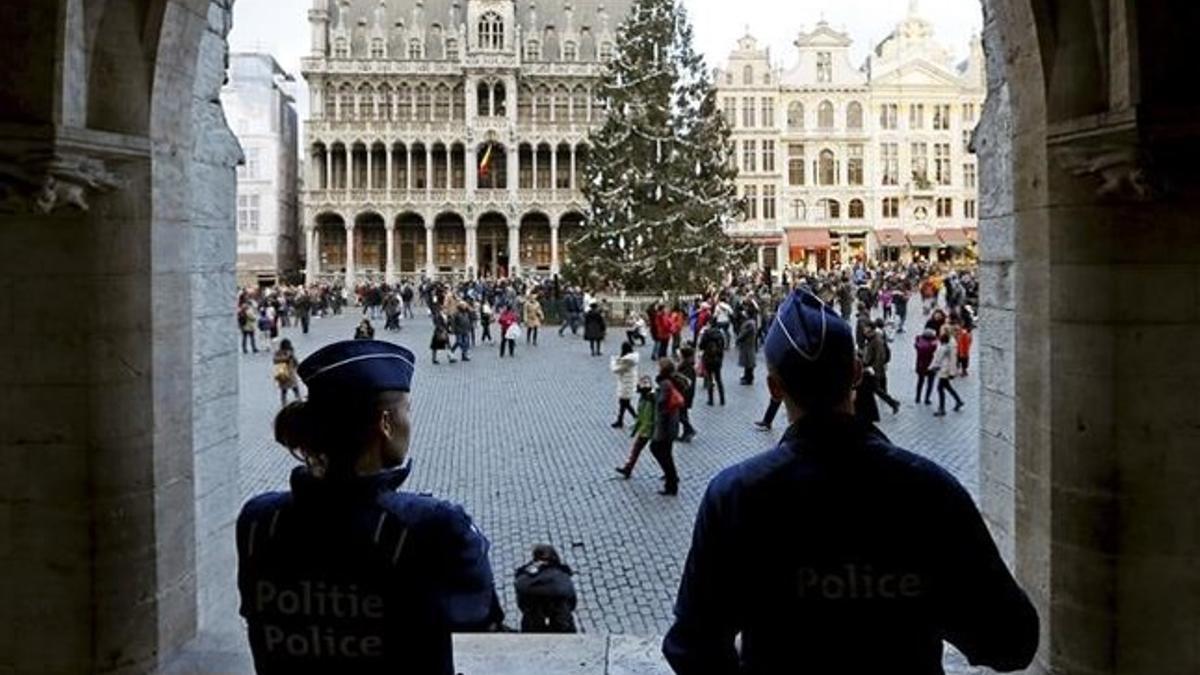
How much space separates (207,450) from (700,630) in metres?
3.75

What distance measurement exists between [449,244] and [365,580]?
69.4 meters

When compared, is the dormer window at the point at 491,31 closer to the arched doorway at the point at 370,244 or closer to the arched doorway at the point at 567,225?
the arched doorway at the point at 567,225

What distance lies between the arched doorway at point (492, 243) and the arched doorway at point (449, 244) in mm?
1136

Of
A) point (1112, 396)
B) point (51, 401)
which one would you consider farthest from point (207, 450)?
point (1112, 396)

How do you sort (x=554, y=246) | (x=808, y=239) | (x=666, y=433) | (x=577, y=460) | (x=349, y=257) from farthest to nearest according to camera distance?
(x=554, y=246)
(x=808, y=239)
(x=349, y=257)
(x=577, y=460)
(x=666, y=433)

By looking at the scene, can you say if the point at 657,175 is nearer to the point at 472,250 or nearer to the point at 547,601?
the point at 547,601

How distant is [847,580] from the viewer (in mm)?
2395

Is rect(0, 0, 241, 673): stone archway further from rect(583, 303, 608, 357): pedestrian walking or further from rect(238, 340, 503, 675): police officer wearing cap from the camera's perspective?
rect(583, 303, 608, 357): pedestrian walking

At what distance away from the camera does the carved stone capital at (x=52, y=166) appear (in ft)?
13.5

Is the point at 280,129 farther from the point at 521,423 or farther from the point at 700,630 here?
the point at 700,630

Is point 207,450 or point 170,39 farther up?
point 170,39

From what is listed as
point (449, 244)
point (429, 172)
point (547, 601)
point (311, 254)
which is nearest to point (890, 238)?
point (449, 244)

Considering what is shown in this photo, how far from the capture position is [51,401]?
4582 mm

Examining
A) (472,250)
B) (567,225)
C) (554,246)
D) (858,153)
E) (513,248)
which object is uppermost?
(858,153)
